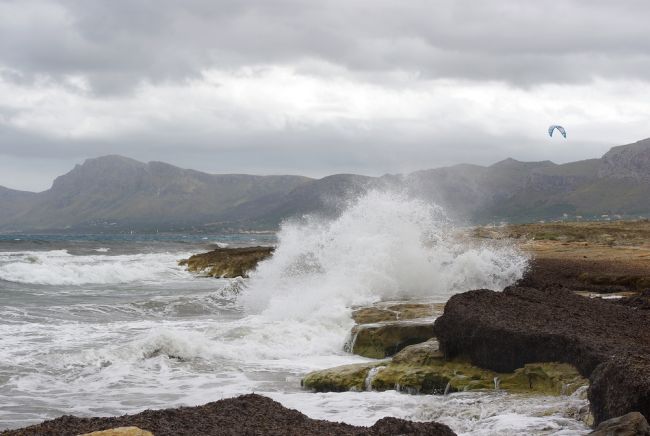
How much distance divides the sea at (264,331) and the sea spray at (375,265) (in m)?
0.06

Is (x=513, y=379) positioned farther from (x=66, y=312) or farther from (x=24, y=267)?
(x=24, y=267)

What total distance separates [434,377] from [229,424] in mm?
4527

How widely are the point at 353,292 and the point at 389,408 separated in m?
12.9

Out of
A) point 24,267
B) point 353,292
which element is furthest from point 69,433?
point 24,267

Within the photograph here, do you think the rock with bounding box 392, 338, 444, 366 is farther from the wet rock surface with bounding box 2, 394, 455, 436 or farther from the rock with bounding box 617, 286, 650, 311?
the rock with bounding box 617, 286, 650, 311

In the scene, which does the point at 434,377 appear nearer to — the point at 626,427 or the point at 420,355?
the point at 420,355

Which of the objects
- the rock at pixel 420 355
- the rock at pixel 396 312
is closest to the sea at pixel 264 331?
A: the rock at pixel 396 312

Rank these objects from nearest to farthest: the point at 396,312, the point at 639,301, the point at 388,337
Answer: the point at 388,337, the point at 639,301, the point at 396,312

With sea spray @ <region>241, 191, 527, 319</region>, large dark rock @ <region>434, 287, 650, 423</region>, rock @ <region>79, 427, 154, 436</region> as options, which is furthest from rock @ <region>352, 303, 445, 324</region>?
rock @ <region>79, 427, 154, 436</region>

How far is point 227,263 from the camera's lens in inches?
1769

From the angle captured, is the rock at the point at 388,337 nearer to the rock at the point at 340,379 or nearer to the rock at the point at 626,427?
the rock at the point at 340,379

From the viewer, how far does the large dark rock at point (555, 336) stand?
738 centimetres

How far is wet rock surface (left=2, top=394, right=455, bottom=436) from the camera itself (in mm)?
6793

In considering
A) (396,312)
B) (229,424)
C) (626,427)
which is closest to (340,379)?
(229,424)
